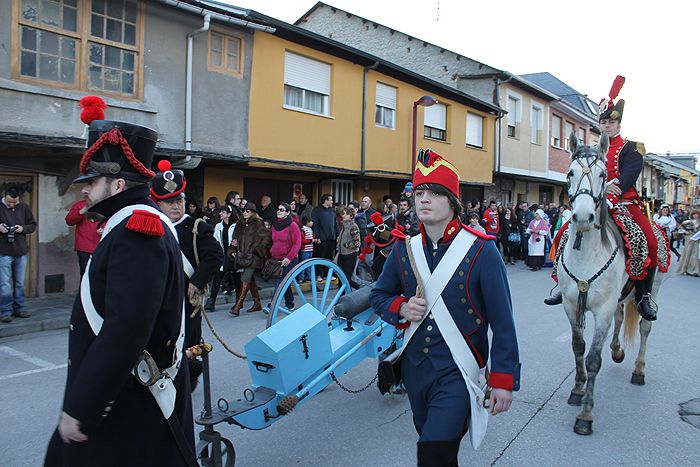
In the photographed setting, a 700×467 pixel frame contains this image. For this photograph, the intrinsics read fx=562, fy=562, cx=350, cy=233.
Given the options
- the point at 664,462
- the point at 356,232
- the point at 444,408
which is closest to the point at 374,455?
the point at 444,408

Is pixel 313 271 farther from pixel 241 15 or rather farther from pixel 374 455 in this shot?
pixel 241 15

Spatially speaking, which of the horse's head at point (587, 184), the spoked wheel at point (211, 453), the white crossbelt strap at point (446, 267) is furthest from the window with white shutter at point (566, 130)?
the spoked wheel at point (211, 453)

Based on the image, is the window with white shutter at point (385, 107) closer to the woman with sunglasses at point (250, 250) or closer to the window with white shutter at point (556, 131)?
the woman with sunglasses at point (250, 250)

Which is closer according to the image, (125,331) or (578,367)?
(125,331)

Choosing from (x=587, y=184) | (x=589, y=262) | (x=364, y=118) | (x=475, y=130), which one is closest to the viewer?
(x=587, y=184)

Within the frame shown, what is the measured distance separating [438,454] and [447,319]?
60 cm

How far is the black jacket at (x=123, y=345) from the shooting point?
1.95m

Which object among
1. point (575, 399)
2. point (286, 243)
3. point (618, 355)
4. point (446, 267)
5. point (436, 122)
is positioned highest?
point (436, 122)

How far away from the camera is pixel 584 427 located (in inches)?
172

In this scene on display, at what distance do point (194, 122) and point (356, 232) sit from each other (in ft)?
13.8

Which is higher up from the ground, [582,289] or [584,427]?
[582,289]

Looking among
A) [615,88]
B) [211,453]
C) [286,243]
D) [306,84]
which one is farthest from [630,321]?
[306,84]

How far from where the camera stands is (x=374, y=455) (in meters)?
3.95

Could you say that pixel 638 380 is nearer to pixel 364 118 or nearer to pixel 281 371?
pixel 281 371
